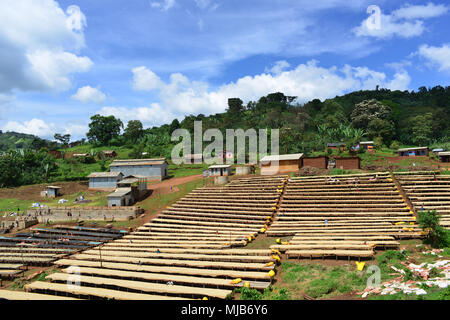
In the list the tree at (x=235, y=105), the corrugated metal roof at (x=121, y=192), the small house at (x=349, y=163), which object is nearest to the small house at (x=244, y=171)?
the small house at (x=349, y=163)

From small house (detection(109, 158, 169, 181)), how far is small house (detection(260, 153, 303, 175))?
18301 mm

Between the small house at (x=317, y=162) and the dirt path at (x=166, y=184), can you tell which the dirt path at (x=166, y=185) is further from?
the small house at (x=317, y=162)

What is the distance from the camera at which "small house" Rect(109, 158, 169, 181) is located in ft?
174

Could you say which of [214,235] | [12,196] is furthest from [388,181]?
[12,196]

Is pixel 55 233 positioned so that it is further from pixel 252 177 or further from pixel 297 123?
pixel 297 123

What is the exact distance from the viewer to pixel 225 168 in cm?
4772

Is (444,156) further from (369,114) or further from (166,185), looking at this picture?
(166,185)

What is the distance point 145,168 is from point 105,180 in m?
6.86

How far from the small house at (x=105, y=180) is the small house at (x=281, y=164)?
79.3ft

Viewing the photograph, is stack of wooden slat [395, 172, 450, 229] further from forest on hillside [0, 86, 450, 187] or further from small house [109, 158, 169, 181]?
small house [109, 158, 169, 181]

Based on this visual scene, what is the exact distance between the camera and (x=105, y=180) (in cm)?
5103

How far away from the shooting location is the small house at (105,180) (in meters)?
50.6

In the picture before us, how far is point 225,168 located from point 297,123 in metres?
52.0

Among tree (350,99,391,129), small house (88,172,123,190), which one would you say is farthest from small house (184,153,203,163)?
tree (350,99,391,129)
